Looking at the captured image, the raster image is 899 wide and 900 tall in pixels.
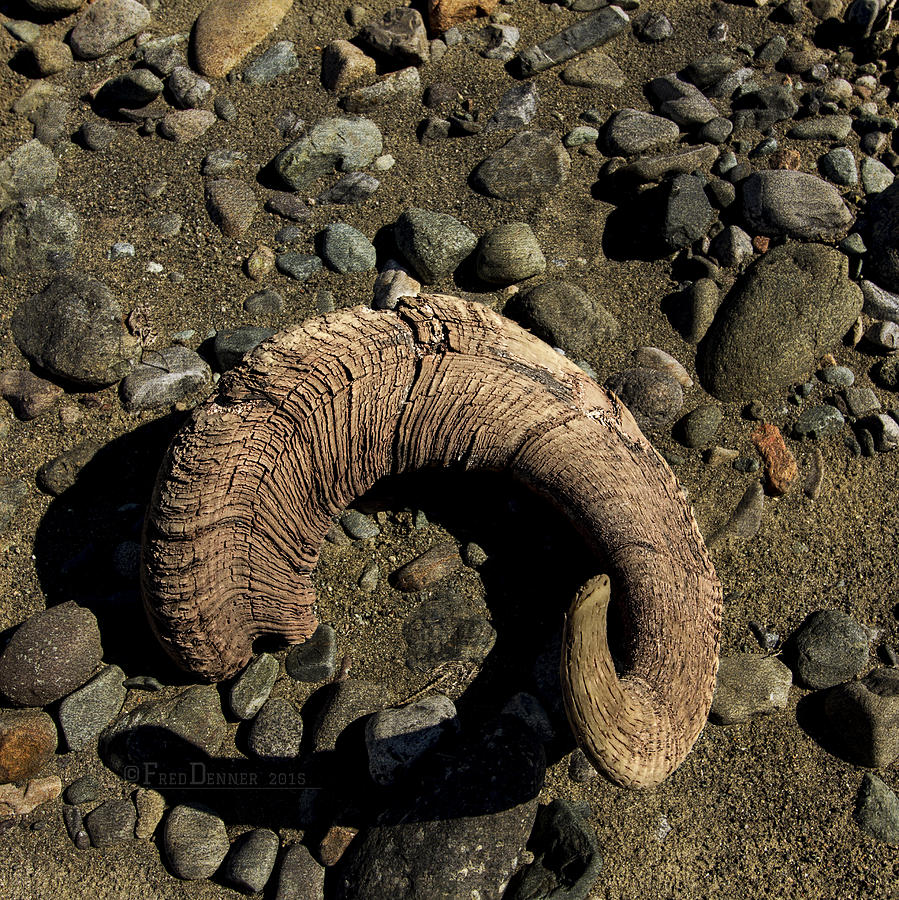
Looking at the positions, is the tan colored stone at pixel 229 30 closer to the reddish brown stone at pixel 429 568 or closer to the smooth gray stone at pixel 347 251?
the smooth gray stone at pixel 347 251

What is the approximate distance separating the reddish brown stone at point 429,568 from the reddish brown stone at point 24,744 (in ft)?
5.29

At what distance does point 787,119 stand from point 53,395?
4.26 m

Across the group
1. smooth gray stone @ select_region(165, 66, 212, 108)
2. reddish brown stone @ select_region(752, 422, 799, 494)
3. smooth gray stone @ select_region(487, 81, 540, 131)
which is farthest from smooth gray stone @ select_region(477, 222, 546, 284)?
smooth gray stone @ select_region(165, 66, 212, 108)

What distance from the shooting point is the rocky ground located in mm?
3482

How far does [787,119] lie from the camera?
478cm

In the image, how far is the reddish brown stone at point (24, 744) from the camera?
3475 millimetres

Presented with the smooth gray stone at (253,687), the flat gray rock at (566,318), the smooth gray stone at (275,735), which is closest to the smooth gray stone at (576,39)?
the flat gray rock at (566,318)

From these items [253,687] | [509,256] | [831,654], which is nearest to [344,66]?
[509,256]

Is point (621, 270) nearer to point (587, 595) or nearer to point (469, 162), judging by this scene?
point (469, 162)

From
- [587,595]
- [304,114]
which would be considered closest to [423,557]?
[587,595]

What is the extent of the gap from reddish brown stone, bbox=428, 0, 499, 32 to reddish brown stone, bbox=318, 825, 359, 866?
4.39 meters

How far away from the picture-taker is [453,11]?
500 cm

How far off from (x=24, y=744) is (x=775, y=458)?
3.63 meters

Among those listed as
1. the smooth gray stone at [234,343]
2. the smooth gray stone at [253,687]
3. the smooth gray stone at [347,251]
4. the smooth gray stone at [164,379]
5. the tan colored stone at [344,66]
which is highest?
the tan colored stone at [344,66]
